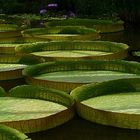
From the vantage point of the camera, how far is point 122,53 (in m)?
12.8

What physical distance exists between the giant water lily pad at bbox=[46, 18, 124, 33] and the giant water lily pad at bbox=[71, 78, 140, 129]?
35.2ft

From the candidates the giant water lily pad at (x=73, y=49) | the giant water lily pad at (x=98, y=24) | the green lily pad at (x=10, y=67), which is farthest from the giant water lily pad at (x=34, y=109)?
the giant water lily pad at (x=98, y=24)

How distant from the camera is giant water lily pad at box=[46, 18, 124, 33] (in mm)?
19125

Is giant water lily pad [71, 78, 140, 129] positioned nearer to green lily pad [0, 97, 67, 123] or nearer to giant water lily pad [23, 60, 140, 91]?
green lily pad [0, 97, 67, 123]

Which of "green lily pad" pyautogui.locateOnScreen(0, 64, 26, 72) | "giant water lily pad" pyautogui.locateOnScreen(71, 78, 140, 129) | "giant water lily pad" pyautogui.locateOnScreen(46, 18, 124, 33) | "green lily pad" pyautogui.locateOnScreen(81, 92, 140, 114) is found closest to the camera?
"giant water lily pad" pyautogui.locateOnScreen(71, 78, 140, 129)

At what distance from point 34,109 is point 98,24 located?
41.7 feet

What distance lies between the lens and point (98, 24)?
780 inches

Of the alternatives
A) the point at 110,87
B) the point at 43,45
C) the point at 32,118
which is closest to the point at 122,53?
the point at 43,45

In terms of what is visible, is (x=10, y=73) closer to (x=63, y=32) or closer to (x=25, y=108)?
(x=25, y=108)

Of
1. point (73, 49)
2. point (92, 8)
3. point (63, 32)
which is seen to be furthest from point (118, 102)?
point (92, 8)

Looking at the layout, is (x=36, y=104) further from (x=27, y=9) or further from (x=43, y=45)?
(x=27, y=9)

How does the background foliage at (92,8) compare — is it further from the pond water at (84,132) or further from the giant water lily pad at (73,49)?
the pond water at (84,132)

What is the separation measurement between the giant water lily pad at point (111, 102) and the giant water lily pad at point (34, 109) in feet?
1.08

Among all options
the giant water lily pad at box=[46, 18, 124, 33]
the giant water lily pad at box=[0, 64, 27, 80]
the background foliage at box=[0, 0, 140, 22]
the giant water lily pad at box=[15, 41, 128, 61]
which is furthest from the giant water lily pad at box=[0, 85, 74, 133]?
the background foliage at box=[0, 0, 140, 22]
